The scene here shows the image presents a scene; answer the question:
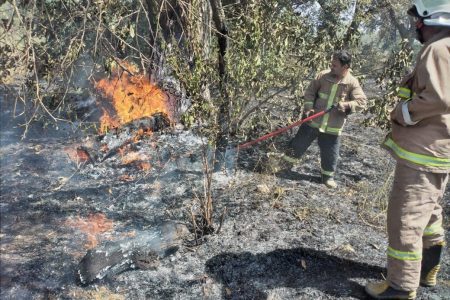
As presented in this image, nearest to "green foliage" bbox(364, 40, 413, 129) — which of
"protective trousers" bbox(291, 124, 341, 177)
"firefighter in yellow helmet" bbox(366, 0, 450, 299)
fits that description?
"protective trousers" bbox(291, 124, 341, 177)

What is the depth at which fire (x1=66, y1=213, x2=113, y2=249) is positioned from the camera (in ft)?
12.5

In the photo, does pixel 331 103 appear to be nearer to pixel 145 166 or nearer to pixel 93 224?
pixel 145 166

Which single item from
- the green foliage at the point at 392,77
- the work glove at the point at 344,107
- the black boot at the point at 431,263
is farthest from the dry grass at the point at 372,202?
the black boot at the point at 431,263

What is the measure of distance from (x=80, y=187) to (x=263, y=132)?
2776 millimetres

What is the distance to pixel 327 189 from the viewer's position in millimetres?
5066

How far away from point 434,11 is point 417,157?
0.93 m

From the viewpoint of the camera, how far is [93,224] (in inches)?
157

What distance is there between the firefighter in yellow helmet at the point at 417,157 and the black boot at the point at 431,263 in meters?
0.27

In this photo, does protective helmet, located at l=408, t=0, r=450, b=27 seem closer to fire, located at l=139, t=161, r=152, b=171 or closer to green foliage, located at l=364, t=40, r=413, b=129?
green foliage, located at l=364, t=40, r=413, b=129

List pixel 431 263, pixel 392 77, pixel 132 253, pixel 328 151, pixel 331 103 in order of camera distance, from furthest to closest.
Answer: pixel 328 151
pixel 331 103
pixel 392 77
pixel 132 253
pixel 431 263

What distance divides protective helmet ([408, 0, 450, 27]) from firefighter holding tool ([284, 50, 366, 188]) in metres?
2.13

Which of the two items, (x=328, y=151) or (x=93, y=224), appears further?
(x=328, y=151)

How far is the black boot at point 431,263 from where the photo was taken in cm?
293

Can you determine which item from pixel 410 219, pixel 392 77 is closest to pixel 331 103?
pixel 392 77
